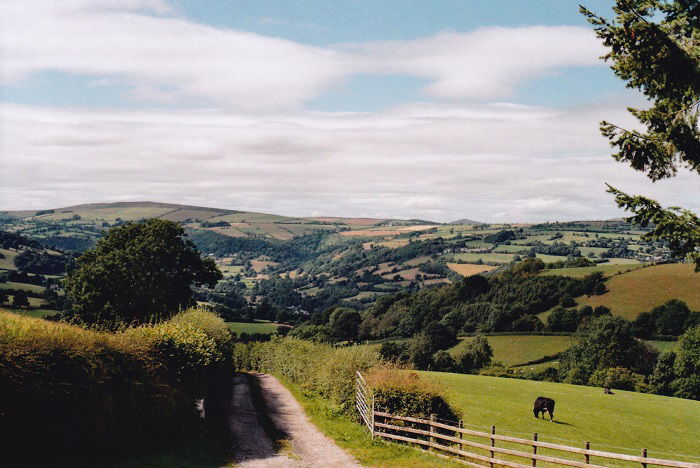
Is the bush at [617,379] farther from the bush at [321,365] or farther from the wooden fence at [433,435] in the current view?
the wooden fence at [433,435]

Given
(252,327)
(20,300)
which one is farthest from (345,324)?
(20,300)

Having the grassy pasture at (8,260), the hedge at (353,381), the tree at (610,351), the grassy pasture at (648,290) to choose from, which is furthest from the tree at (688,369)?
the grassy pasture at (8,260)

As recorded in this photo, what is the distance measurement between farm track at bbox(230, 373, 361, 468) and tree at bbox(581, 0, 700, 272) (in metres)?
13.9

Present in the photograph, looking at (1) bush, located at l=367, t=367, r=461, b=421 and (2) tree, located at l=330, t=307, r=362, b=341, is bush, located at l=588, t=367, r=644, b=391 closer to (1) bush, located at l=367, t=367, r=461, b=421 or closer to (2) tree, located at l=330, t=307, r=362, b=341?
(1) bush, located at l=367, t=367, r=461, b=421

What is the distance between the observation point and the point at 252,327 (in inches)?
5300

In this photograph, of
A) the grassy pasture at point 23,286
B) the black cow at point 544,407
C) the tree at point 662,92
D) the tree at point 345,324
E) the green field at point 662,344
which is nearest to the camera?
the tree at point 662,92

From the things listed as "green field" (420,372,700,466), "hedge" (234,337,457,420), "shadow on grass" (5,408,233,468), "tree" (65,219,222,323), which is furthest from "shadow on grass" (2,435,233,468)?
"tree" (65,219,222,323)

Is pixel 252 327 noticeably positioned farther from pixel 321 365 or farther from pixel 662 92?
pixel 662 92

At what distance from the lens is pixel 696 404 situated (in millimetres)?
57062

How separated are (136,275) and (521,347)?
8142 cm

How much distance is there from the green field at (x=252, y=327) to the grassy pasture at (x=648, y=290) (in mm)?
74440

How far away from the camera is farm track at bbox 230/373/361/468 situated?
71.6 ft

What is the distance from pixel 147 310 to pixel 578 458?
41531 mm

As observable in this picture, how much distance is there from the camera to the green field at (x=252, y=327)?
416 feet
